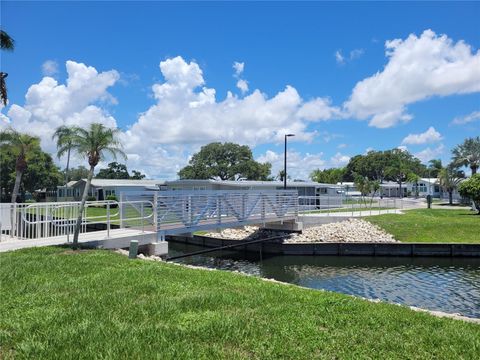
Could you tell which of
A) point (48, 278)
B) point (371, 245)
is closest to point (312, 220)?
point (371, 245)

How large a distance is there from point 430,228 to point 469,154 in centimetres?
5065

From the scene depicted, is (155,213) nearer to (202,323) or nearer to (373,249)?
(202,323)

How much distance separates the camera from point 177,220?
16.9m

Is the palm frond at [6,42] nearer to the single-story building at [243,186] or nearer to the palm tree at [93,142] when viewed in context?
the palm tree at [93,142]

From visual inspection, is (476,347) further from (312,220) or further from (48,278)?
(312,220)

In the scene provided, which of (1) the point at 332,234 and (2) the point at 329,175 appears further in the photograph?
(2) the point at 329,175

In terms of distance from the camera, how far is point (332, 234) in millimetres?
25453

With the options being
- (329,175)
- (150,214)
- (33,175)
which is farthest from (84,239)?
(329,175)

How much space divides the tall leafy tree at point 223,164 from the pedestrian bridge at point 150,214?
54.4 m

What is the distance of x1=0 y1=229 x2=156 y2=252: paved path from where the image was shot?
41.7 feet

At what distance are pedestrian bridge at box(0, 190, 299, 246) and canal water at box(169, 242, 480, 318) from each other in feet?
8.47

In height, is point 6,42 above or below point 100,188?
above

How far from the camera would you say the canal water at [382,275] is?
13719 millimetres

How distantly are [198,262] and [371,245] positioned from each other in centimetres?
921
